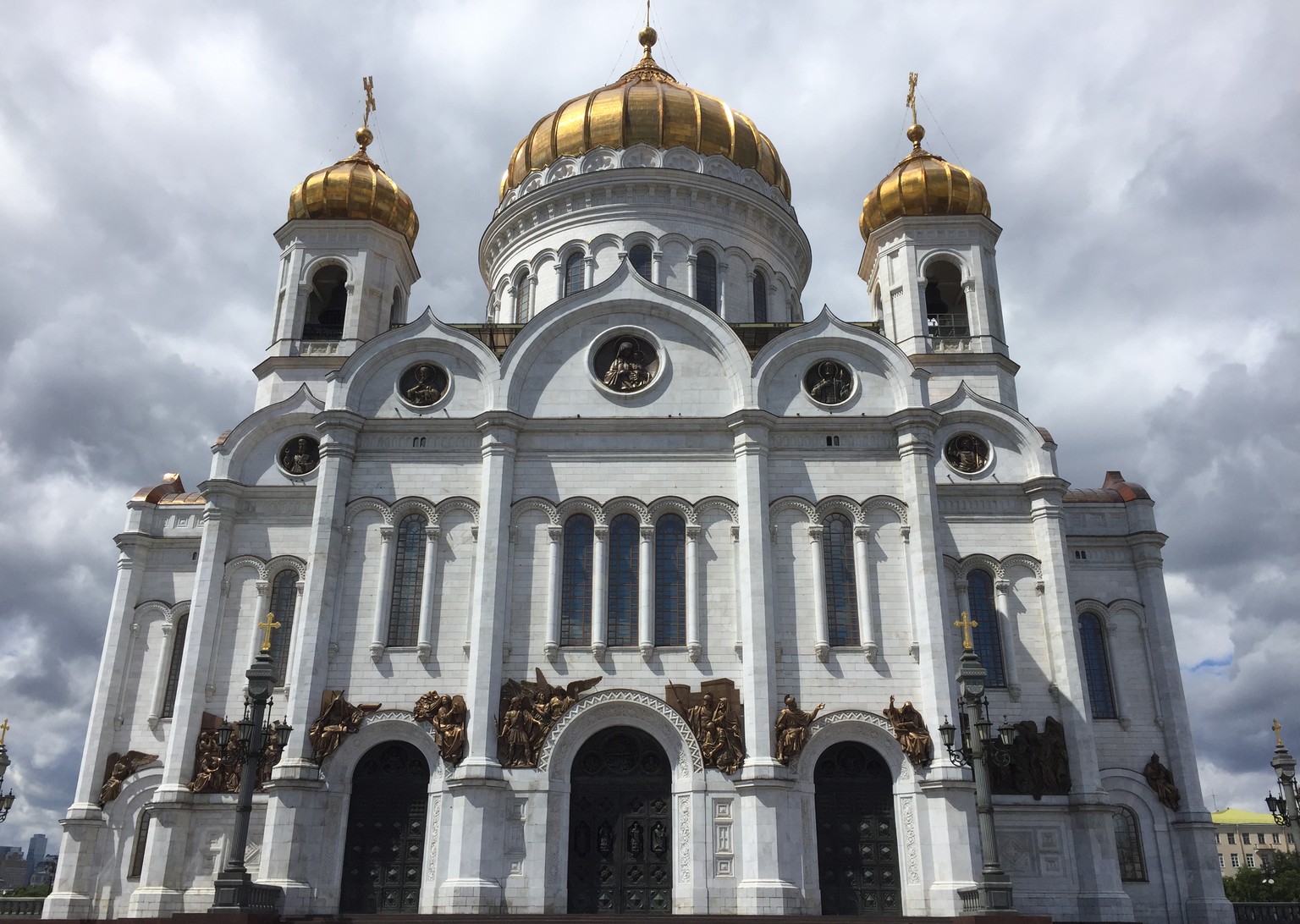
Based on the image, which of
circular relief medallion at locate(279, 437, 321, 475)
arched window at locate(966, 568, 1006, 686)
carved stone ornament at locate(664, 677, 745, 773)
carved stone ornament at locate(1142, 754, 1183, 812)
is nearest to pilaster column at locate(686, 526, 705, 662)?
carved stone ornament at locate(664, 677, 745, 773)

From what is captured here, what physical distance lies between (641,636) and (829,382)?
23.6ft

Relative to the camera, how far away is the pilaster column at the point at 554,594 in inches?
836

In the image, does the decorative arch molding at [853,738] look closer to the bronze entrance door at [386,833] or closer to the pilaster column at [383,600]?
Result: the bronze entrance door at [386,833]

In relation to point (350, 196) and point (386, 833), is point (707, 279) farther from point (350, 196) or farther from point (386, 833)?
point (386, 833)

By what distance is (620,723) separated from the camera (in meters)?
20.9

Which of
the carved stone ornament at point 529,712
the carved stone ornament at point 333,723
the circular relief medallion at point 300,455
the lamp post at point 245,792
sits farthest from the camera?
the circular relief medallion at point 300,455

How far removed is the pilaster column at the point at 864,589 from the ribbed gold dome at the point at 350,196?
14781 mm

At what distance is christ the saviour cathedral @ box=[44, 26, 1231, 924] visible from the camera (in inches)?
789

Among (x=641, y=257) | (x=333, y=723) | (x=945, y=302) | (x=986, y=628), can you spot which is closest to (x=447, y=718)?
(x=333, y=723)

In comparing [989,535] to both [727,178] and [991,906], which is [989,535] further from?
[727,178]

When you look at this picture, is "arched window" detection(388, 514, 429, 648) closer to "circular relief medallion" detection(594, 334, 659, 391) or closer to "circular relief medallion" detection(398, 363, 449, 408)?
"circular relief medallion" detection(398, 363, 449, 408)

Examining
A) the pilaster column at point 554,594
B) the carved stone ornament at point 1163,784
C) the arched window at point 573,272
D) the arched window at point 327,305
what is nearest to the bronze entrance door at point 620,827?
the pilaster column at point 554,594

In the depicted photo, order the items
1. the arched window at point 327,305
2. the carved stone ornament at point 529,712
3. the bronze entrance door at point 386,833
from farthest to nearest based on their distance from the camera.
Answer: the arched window at point 327,305, the carved stone ornament at point 529,712, the bronze entrance door at point 386,833

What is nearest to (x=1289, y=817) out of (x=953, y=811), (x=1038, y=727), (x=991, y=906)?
(x=1038, y=727)
